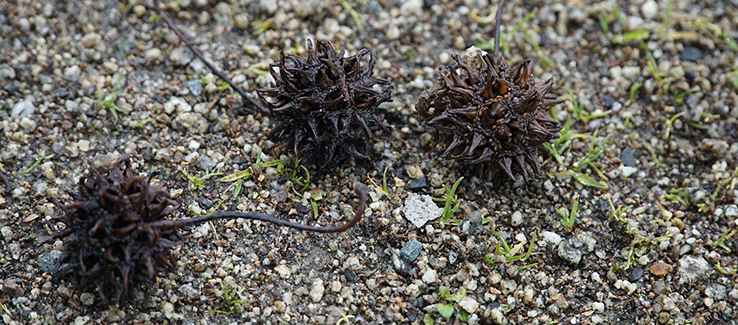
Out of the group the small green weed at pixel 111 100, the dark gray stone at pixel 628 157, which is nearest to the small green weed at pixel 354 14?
the small green weed at pixel 111 100

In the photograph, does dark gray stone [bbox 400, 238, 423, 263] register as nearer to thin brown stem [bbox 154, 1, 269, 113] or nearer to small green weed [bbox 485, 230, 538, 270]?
small green weed [bbox 485, 230, 538, 270]

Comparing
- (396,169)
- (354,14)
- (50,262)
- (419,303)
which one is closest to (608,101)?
(396,169)

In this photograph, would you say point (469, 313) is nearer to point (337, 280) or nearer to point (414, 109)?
point (337, 280)

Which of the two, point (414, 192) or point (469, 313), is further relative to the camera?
point (414, 192)

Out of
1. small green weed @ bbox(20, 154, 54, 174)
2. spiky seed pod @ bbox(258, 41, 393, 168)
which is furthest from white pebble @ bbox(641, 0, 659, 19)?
small green weed @ bbox(20, 154, 54, 174)

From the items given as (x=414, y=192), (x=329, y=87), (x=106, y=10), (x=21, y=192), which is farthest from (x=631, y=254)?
(x=106, y=10)

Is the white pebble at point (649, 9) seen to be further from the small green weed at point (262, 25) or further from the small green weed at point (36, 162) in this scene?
the small green weed at point (36, 162)
